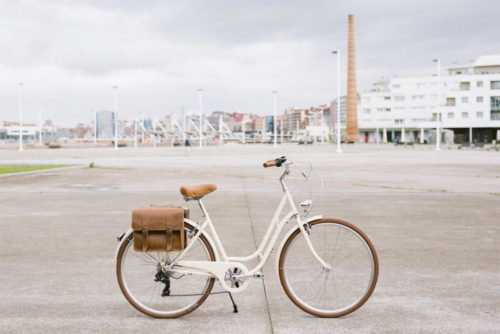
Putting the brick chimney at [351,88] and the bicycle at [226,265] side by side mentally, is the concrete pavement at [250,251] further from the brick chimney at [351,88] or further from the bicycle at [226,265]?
the brick chimney at [351,88]

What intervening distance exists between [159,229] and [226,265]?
599 millimetres

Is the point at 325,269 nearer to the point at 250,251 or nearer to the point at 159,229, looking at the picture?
the point at 159,229

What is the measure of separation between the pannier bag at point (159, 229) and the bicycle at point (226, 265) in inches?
4.5

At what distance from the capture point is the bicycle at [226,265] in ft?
13.5

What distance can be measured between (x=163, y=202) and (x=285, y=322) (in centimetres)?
742

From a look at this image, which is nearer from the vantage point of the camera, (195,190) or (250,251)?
(195,190)

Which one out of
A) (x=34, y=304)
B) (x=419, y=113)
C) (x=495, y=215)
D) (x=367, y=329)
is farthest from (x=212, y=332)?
(x=419, y=113)

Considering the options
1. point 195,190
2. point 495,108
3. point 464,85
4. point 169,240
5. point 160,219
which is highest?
point 464,85

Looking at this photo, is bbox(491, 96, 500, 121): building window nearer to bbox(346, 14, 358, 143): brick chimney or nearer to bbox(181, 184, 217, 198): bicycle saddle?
bbox(346, 14, 358, 143): brick chimney

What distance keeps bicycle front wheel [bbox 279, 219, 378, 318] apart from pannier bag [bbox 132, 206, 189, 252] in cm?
83

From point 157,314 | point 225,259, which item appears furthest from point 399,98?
point 157,314

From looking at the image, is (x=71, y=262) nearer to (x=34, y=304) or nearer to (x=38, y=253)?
(x=38, y=253)

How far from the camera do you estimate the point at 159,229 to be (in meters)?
3.95

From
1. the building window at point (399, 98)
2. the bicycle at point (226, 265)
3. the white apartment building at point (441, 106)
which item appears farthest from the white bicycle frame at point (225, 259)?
the building window at point (399, 98)
